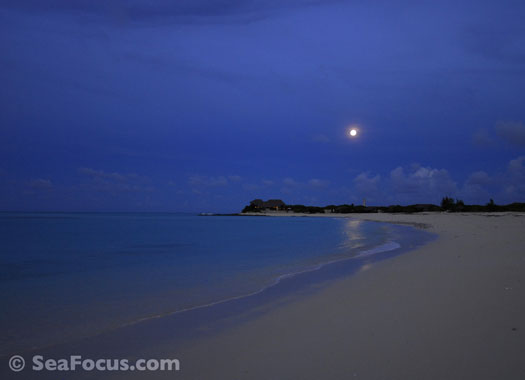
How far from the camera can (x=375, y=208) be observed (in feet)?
416

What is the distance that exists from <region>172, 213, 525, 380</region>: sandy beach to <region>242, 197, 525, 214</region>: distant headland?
77668 millimetres

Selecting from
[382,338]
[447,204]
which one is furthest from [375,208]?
[382,338]

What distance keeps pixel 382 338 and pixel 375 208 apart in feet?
425

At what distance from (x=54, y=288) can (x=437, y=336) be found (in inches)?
390

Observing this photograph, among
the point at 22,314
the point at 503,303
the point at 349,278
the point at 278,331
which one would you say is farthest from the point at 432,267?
the point at 22,314

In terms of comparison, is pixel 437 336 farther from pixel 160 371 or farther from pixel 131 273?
pixel 131 273

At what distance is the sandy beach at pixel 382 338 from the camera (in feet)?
11.9

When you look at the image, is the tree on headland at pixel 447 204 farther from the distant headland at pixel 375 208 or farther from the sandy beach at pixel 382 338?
the sandy beach at pixel 382 338

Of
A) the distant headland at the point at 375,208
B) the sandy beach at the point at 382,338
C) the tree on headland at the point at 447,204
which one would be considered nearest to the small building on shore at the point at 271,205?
the distant headland at the point at 375,208

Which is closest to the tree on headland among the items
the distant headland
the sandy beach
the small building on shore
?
the distant headland

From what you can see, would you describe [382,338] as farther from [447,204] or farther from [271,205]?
[271,205]

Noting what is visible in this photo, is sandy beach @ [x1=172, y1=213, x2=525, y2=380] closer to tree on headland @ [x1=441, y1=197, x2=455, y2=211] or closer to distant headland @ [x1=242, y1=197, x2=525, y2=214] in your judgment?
distant headland @ [x1=242, y1=197, x2=525, y2=214]

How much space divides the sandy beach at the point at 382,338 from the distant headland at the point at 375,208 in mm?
77668

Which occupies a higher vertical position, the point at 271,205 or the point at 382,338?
the point at 271,205
